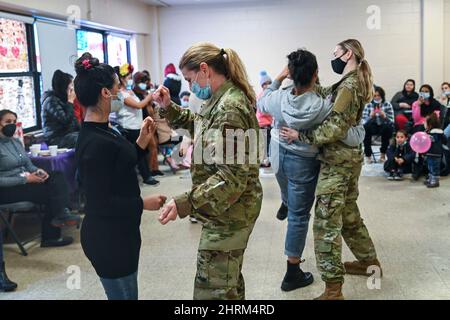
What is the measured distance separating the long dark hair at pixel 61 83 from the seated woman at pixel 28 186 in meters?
0.80

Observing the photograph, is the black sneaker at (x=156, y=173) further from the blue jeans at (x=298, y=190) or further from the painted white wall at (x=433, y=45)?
the painted white wall at (x=433, y=45)

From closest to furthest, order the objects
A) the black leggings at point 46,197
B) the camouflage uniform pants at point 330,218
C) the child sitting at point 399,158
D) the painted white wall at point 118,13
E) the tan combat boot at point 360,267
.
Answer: the camouflage uniform pants at point 330,218, the tan combat boot at point 360,267, the black leggings at point 46,197, the painted white wall at point 118,13, the child sitting at point 399,158

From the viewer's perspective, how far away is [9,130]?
399 centimetres

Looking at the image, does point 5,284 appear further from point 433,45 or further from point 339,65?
point 433,45

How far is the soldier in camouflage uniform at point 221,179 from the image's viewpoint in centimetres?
170

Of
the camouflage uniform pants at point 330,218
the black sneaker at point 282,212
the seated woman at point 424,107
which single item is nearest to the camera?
the camouflage uniform pants at point 330,218

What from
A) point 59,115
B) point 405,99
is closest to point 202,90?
point 59,115

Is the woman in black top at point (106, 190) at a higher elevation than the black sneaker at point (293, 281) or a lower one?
higher

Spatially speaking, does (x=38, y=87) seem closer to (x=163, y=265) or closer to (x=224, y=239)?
(x=163, y=265)

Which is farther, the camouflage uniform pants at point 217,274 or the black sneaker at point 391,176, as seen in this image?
the black sneaker at point 391,176

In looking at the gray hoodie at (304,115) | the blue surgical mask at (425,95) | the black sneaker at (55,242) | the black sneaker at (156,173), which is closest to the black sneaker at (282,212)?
the gray hoodie at (304,115)

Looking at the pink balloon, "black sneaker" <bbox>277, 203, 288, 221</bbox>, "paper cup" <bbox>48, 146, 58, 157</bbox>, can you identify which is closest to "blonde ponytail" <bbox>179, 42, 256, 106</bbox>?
"black sneaker" <bbox>277, 203, 288, 221</bbox>

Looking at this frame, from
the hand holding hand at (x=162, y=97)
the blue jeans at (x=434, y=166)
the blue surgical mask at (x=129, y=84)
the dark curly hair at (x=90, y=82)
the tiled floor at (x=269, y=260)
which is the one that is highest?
the blue surgical mask at (x=129, y=84)
